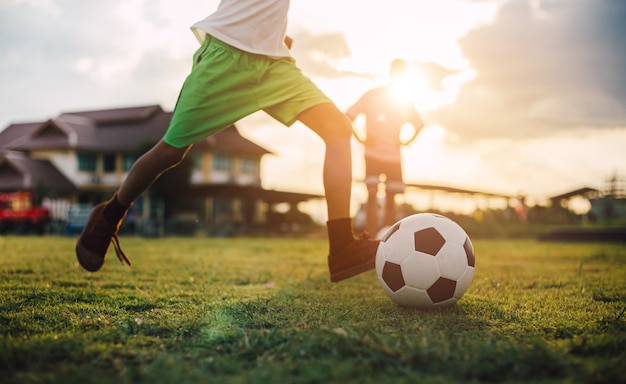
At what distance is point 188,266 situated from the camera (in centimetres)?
609

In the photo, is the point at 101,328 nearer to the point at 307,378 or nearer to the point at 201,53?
the point at 307,378

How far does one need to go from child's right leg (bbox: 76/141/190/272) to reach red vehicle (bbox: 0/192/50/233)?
20.0 metres

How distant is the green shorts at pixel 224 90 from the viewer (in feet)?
10.3

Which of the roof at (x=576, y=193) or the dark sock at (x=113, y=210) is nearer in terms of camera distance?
the dark sock at (x=113, y=210)

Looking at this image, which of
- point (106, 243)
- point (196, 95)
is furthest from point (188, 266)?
point (196, 95)

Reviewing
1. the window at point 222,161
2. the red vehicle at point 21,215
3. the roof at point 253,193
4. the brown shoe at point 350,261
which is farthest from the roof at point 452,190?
the brown shoe at point 350,261

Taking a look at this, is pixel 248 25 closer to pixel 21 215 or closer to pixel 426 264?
pixel 426 264

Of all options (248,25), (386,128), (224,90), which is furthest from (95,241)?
(386,128)

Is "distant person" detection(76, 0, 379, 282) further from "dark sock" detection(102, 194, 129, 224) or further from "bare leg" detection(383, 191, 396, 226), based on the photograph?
"bare leg" detection(383, 191, 396, 226)

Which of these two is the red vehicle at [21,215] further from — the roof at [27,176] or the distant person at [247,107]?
the distant person at [247,107]

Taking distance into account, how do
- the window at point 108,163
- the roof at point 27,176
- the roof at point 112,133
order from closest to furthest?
the roof at point 27,176 → the roof at point 112,133 → the window at point 108,163

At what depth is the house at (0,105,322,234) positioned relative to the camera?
32375 millimetres

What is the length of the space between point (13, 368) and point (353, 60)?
392 cm

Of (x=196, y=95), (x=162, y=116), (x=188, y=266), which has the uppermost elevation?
(x=162, y=116)
